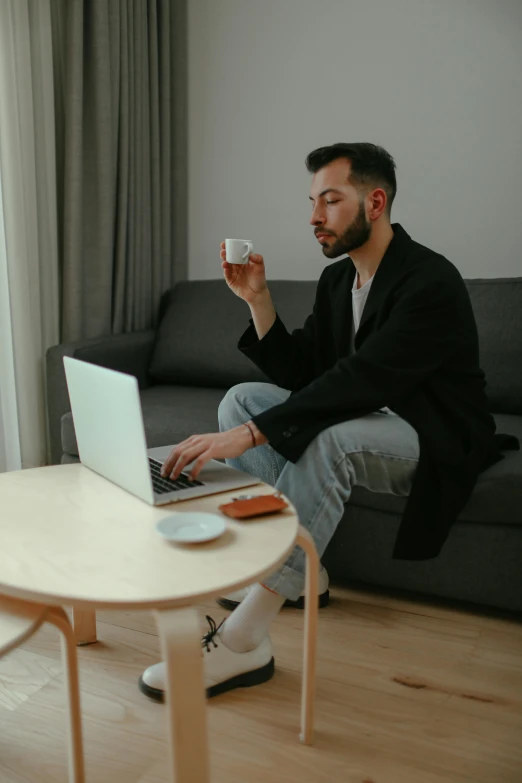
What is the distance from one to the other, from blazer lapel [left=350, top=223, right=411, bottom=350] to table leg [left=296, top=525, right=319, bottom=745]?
2.00 ft

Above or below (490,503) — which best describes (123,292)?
above

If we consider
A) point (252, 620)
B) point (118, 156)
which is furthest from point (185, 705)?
point (118, 156)

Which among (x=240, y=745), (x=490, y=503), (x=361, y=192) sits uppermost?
(x=361, y=192)

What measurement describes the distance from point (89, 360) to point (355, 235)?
3.37 feet

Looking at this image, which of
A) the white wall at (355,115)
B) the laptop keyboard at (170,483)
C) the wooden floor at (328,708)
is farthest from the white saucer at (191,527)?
the white wall at (355,115)

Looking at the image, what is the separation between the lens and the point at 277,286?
2.48 meters

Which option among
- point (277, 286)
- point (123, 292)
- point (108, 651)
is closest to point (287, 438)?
point (108, 651)

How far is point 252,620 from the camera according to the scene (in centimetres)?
133

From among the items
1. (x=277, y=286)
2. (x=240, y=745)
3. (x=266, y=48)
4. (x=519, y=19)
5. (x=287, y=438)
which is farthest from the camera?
(x=266, y=48)

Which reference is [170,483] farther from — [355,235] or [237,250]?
[355,235]

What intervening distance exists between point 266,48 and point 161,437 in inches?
65.7

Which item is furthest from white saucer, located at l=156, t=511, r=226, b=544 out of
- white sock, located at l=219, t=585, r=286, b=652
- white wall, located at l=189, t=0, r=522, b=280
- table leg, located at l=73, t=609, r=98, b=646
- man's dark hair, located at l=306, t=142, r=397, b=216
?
white wall, located at l=189, t=0, r=522, b=280

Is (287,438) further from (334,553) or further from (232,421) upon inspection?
(334,553)

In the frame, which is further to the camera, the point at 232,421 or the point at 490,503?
the point at 232,421
